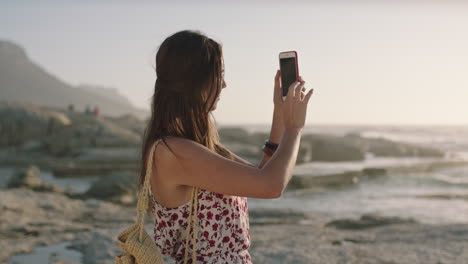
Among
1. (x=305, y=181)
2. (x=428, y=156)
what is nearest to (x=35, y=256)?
(x=305, y=181)

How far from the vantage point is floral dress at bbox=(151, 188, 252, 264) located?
76.5 inches

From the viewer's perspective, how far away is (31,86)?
13700cm

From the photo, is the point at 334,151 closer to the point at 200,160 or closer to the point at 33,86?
the point at 200,160

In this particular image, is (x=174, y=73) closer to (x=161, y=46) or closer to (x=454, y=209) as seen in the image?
(x=161, y=46)

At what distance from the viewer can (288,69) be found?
84.3 inches

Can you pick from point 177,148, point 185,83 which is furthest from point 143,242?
point 185,83

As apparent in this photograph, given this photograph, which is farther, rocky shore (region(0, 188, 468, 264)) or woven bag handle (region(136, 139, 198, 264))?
rocky shore (region(0, 188, 468, 264))

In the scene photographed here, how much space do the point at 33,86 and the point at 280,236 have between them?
470 feet

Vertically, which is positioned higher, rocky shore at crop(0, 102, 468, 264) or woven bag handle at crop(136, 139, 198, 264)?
woven bag handle at crop(136, 139, 198, 264)

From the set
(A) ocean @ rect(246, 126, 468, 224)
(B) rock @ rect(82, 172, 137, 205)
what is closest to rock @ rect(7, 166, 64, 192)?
(B) rock @ rect(82, 172, 137, 205)

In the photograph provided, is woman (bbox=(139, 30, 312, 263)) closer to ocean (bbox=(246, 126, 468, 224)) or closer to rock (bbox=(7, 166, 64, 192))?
ocean (bbox=(246, 126, 468, 224))

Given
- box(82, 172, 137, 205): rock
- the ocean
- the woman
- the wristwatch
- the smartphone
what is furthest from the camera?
the ocean

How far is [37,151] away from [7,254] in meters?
18.1

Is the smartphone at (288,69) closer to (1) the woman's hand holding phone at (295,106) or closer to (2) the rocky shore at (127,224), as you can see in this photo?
(1) the woman's hand holding phone at (295,106)
